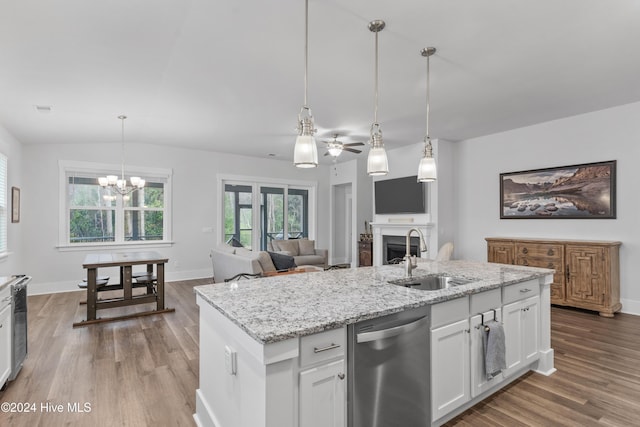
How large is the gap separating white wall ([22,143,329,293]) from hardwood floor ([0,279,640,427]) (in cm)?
204

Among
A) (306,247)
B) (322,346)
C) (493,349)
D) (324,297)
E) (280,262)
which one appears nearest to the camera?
(322,346)

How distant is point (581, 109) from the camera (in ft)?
14.7

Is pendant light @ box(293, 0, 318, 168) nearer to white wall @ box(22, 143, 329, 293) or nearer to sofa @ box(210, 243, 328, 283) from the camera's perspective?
sofa @ box(210, 243, 328, 283)

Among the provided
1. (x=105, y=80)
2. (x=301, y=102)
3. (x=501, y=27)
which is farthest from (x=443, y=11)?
(x=105, y=80)

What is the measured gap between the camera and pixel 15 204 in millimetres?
4969

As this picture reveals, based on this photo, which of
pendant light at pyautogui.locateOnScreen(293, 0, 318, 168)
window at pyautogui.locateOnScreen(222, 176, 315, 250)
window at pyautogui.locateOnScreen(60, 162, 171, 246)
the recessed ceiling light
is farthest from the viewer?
window at pyautogui.locateOnScreen(222, 176, 315, 250)

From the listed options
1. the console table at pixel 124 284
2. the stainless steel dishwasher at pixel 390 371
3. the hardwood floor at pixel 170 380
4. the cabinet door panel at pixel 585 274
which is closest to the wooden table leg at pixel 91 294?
the console table at pixel 124 284

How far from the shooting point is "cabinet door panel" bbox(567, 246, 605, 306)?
415 cm

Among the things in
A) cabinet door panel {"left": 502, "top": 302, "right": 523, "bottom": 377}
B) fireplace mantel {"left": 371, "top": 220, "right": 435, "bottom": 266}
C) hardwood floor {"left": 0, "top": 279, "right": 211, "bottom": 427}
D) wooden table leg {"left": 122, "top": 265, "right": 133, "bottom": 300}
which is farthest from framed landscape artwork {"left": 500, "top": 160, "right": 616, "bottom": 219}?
wooden table leg {"left": 122, "top": 265, "right": 133, "bottom": 300}

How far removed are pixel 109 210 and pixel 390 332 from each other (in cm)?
629

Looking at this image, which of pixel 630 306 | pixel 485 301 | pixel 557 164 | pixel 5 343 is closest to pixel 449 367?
pixel 485 301

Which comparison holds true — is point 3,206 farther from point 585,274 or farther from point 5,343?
point 585,274

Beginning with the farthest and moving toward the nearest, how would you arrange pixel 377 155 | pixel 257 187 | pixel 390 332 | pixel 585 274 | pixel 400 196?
pixel 257 187 < pixel 400 196 < pixel 585 274 < pixel 377 155 < pixel 390 332

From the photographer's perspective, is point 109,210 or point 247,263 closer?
point 247,263
